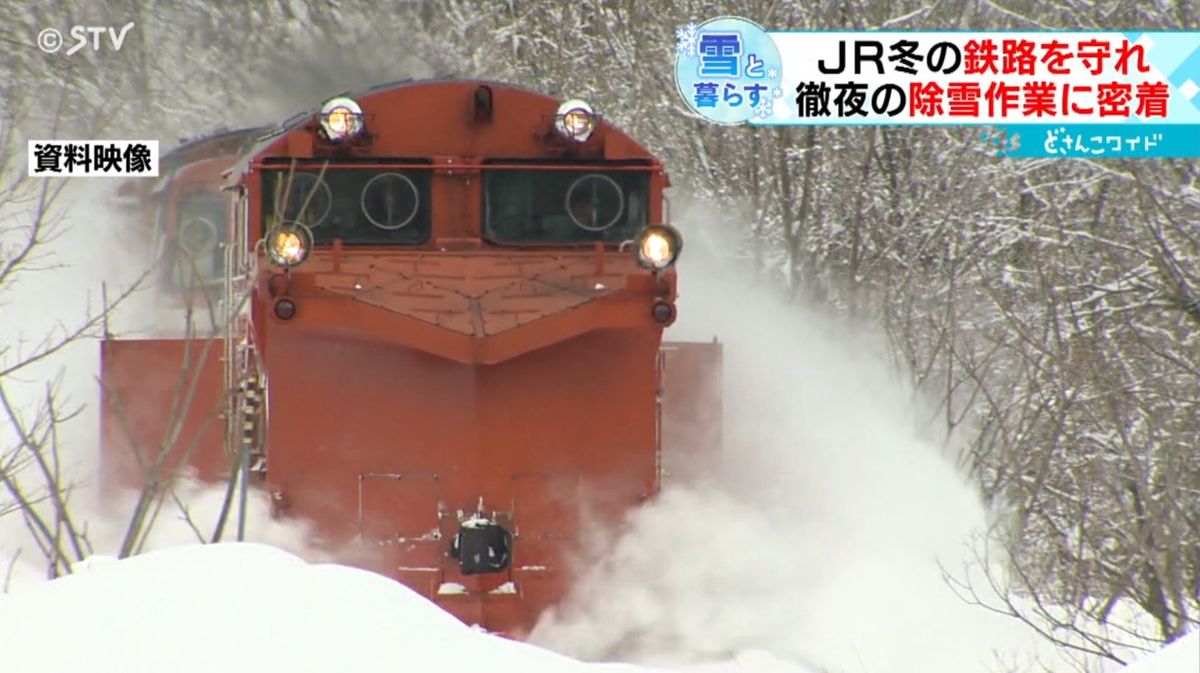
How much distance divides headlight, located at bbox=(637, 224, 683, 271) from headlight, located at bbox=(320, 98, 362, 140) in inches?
64.8

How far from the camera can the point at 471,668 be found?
5.87 m

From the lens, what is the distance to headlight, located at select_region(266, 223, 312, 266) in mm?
8422

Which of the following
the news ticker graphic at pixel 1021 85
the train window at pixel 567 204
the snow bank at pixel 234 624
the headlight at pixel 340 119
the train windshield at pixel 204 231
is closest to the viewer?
the snow bank at pixel 234 624

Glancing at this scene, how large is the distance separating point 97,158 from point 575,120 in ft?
17.5

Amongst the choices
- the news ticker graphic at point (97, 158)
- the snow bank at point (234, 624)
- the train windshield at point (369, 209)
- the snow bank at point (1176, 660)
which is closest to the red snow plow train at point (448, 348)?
Answer: the train windshield at point (369, 209)

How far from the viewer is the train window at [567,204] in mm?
9320

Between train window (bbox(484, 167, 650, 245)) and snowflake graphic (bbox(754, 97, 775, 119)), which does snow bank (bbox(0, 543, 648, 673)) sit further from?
snowflake graphic (bbox(754, 97, 775, 119))

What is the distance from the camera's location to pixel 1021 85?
41.3 feet

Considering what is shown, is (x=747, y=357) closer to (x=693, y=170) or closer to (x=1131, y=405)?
(x=1131, y=405)

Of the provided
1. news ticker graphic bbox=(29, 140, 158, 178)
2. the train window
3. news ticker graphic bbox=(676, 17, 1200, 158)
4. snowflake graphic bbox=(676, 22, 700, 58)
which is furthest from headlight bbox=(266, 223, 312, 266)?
snowflake graphic bbox=(676, 22, 700, 58)

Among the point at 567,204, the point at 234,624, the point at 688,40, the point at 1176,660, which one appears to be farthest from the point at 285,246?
the point at 688,40

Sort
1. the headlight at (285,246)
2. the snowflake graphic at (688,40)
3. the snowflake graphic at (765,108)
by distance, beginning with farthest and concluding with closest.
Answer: the snowflake graphic at (688,40) < the snowflake graphic at (765,108) < the headlight at (285,246)

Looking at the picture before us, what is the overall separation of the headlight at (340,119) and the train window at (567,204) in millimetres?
762

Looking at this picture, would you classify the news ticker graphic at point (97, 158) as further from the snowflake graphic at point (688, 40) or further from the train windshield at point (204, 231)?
the snowflake graphic at point (688, 40)
